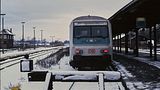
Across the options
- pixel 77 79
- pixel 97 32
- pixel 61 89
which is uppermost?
pixel 97 32

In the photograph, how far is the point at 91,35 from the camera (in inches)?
780

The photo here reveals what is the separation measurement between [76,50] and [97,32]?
62.1 inches

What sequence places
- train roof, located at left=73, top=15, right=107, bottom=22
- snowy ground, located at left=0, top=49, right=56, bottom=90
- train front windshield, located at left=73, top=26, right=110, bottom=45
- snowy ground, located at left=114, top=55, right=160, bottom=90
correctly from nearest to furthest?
snowy ground, located at left=114, top=55, right=160, bottom=90, snowy ground, located at left=0, top=49, right=56, bottom=90, train front windshield, located at left=73, top=26, right=110, bottom=45, train roof, located at left=73, top=15, right=107, bottom=22

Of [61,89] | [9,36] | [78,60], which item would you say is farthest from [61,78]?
[9,36]

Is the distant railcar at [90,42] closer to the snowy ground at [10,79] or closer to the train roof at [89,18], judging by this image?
the train roof at [89,18]

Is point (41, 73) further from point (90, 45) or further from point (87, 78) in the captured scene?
point (90, 45)

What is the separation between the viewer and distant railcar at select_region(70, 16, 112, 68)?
63.1 feet

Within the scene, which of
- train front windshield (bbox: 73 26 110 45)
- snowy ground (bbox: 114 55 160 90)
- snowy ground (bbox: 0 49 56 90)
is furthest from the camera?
train front windshield (bbox: 73 26 110 45)

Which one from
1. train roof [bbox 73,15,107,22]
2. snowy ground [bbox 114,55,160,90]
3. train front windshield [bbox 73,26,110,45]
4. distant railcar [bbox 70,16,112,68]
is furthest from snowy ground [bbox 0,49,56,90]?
train roof [bbox 73,15,107,22]

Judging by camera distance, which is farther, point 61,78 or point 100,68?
point 100,68

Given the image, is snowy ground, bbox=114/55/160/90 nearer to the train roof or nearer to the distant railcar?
the distant railcar

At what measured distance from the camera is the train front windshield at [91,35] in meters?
19.6

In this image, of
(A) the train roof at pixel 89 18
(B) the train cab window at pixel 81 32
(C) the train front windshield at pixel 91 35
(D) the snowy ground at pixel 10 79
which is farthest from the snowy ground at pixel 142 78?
(D) the snowy ground at pixel 10 79

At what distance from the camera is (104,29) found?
19.7m
